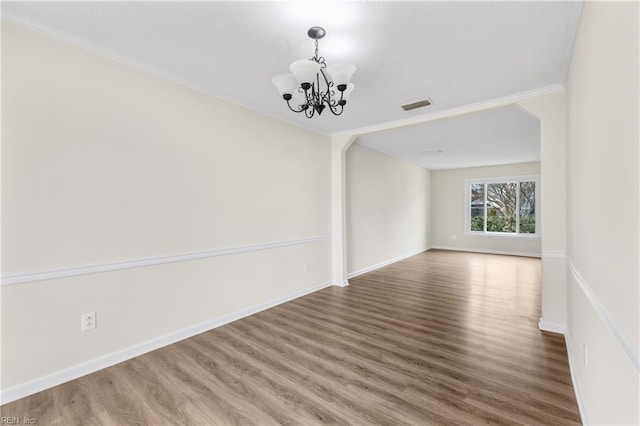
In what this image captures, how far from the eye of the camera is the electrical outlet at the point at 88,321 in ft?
7.13

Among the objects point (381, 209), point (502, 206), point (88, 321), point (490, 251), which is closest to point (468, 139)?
point (381, 209)

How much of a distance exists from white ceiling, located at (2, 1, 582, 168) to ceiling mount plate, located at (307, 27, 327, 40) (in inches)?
1.9

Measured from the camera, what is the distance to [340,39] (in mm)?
2084

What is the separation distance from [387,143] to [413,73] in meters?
2.76

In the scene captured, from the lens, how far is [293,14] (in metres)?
1.81

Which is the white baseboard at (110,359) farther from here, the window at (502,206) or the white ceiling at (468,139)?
the window at (502,206)

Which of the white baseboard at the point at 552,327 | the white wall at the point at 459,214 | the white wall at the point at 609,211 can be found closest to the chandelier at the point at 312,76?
the white wall at the point at 609,211

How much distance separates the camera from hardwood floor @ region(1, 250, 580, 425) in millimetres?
1740

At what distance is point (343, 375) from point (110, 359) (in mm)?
1880

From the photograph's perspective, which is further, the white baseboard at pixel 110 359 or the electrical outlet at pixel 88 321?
the electrical outlet at pixel 88 321

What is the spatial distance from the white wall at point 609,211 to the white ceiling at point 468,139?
2017 millimetres

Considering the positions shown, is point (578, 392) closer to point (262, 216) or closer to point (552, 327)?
point (552, 327)

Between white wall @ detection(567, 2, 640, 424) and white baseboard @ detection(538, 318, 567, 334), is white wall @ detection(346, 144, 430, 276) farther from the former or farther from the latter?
white wall @ detection(567, 2, 640, 424)

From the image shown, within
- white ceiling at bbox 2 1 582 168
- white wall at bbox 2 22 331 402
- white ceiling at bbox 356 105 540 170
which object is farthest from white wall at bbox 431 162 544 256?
white wall at bbox 2 22 331 402
